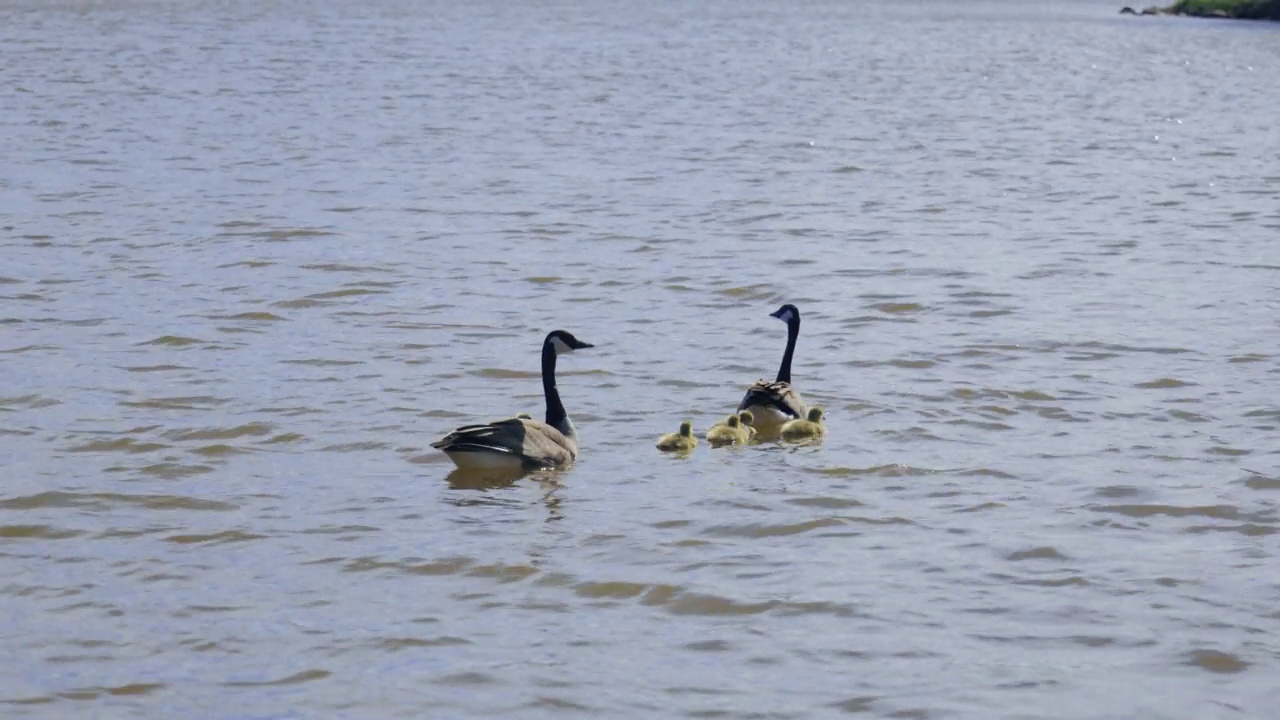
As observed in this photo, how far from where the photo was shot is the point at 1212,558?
456 inches

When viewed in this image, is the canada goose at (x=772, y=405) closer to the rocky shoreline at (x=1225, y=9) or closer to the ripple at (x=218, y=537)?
the ripple at (x=218, y=537)

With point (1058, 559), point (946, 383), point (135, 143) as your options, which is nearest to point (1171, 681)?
point (1058, 559)

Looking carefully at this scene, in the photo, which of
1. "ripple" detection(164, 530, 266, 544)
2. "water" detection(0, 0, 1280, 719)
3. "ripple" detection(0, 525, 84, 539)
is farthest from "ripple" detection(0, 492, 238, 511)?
"ripple" detection(164, 530, 266, 544)

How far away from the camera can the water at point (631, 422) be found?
9.70 meters

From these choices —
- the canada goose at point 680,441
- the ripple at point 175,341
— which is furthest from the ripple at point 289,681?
the ripple at point 175,341

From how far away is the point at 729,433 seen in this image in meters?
14.4

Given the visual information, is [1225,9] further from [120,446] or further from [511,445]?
[120,446]

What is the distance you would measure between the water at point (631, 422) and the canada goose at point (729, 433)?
358 millimetres

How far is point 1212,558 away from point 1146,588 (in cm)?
86

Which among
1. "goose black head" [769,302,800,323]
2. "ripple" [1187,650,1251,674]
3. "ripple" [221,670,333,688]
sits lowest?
"ripple" [1187,650,1251,674]

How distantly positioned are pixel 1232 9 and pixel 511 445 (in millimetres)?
92424

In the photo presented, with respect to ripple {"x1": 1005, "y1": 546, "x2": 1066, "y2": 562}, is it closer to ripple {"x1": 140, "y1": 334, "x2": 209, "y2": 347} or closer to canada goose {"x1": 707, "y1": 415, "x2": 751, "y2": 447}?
canada goose {"x1": 707, "y1": 415, "x2": 751, "y2": 447}

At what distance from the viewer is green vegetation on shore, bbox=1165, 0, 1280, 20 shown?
95188 millimetres

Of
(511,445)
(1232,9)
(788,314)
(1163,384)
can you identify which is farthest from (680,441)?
(1232,9)
